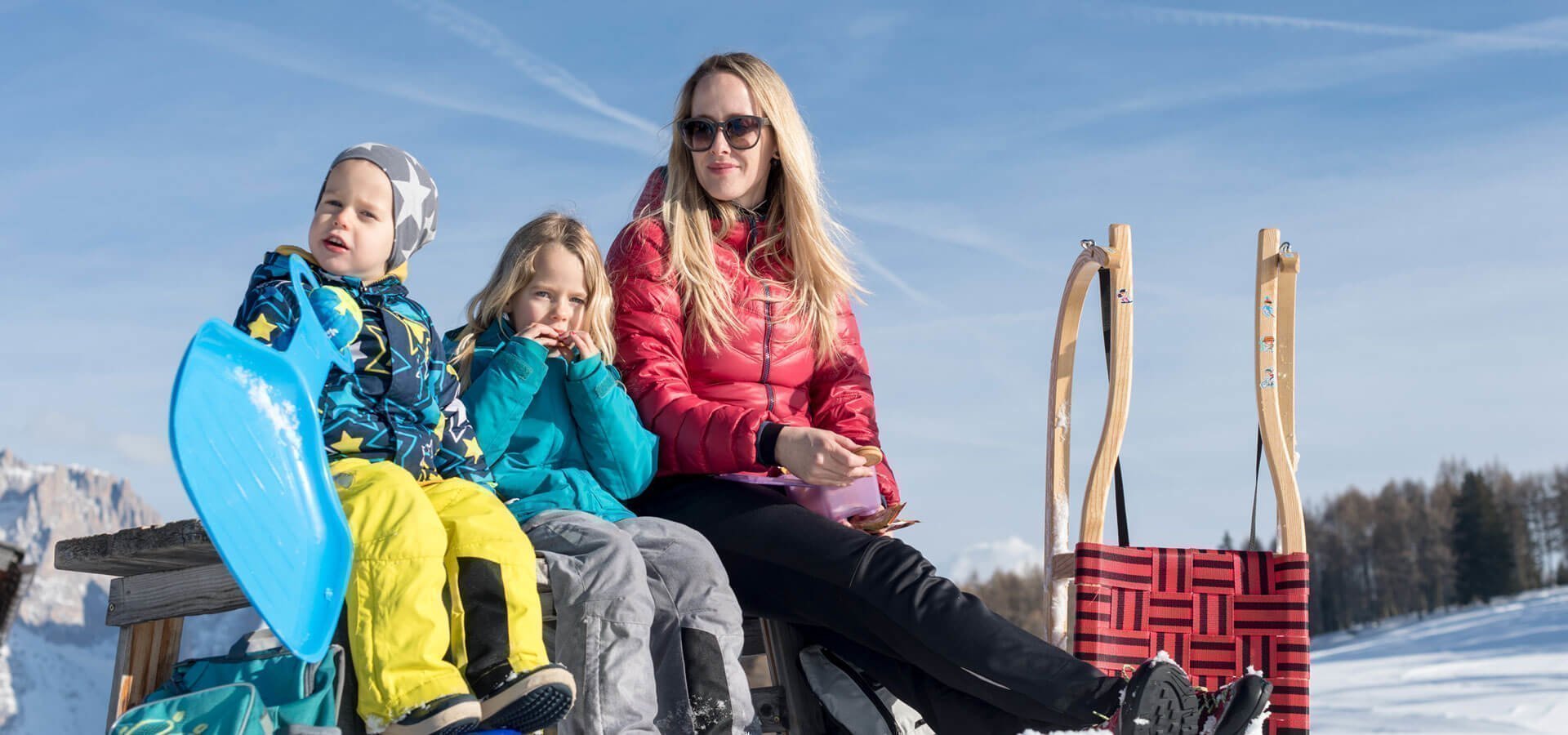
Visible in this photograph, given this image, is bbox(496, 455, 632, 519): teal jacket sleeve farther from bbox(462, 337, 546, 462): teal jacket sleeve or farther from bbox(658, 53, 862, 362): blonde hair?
bbox(658, 53, 862, 362): blonde hair

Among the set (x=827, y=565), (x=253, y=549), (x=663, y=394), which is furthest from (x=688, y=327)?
(x=253, y=549)

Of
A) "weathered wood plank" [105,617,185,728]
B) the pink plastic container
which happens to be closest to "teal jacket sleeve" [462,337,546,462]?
the pink plastic container

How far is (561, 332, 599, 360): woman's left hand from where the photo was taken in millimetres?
3334

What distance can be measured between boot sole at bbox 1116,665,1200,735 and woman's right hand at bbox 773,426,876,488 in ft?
2.85

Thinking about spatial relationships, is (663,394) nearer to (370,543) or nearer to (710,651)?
(710,651)

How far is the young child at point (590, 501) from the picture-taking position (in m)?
2.73

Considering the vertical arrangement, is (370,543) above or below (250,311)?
below

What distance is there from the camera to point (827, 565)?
3.17 meters

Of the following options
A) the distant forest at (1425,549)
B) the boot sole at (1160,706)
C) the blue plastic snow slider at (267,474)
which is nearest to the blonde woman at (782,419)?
the boot sole at (1160,706)

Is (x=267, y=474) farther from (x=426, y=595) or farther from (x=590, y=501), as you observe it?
(x=590, y=501)

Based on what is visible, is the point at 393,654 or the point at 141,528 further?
the point at 141,528

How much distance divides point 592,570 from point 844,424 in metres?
1.31

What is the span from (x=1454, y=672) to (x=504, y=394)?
44.3m

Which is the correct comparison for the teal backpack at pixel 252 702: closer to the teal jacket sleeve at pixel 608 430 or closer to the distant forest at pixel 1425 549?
the teal jacket sleeve at pixel 608 430
